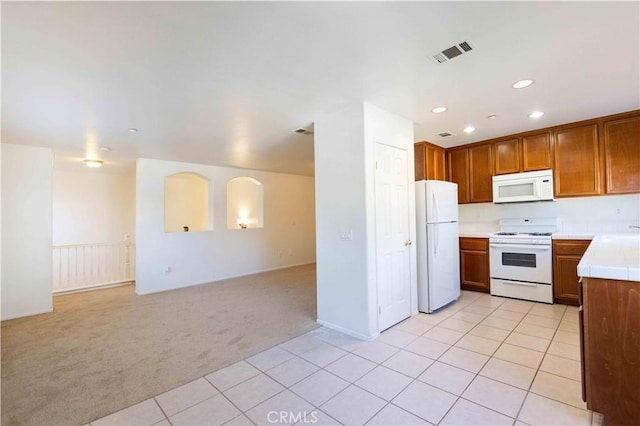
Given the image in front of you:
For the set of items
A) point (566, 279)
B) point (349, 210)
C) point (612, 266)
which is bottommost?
point (566, 279)

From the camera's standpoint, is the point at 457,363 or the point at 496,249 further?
the point at 496,249

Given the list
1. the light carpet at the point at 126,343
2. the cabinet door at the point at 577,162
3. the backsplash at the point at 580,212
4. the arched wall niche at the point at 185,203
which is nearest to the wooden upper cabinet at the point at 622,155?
the cabinet door at the point at 577,162

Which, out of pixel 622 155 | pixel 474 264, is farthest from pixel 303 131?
pixel 622 155

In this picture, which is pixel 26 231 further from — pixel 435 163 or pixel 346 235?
pixel 435 163

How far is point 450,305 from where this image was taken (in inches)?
157

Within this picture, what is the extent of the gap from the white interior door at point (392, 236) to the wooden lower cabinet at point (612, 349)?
1.67m

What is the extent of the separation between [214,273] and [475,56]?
5.78 m

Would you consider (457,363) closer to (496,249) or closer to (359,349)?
(359,349)

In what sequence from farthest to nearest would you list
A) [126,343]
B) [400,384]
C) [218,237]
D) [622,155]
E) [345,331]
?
[218,237] → [622,155] → [345,331] → [126,343] → [400,384]

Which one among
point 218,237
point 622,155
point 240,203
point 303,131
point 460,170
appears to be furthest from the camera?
point 240,203

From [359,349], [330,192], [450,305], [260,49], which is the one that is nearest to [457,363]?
[359,349]

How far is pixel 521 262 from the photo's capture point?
4020 mm

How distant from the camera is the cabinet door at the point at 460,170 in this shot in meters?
4.91

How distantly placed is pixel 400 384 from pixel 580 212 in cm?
392
